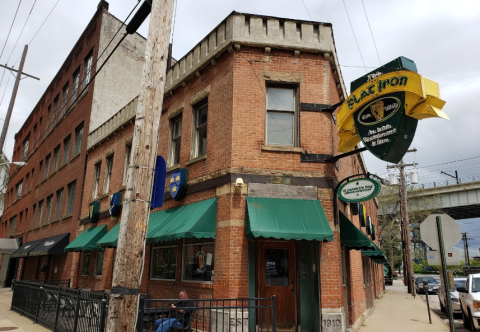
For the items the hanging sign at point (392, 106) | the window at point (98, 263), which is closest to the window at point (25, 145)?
the window at point (98, 263)

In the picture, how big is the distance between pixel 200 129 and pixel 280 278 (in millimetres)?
5211

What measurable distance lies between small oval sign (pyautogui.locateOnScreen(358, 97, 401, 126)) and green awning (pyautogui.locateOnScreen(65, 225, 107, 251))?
11.5 metres

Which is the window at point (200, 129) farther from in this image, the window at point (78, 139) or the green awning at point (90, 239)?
the window at point (78, 139)

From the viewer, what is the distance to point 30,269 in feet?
88.5

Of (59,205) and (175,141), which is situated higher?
(175,141)

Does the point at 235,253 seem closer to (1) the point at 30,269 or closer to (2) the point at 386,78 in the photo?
(2) the point at 386,78

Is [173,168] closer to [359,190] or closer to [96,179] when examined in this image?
[359,190]

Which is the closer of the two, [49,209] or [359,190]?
[359,190]

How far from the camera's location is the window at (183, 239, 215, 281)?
10008 millimetres

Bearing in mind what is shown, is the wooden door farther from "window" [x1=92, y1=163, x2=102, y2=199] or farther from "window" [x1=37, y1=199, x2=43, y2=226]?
"window" [x1=37, y1=199, x2=43, y2=226]

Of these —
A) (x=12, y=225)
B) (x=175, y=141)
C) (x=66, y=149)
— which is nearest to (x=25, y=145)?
(x=12, y=225)

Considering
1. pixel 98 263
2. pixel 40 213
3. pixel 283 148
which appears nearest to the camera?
pixel 283 148

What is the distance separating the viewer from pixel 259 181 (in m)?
9.80

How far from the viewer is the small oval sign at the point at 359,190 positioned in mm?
9047
